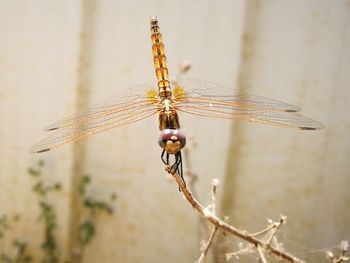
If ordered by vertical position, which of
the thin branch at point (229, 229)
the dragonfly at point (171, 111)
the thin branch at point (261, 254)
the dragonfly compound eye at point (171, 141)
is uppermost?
the dragonfly at point (171, 111)

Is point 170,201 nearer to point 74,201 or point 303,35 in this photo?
point 74,201

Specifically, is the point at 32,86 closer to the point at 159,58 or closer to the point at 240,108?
the point at 159,58

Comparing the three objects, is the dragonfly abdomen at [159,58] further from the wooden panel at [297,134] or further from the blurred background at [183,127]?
the wooden panel at [297,134]

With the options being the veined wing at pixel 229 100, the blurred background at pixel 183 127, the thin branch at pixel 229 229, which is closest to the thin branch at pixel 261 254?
the thin branch at pixel 229 229

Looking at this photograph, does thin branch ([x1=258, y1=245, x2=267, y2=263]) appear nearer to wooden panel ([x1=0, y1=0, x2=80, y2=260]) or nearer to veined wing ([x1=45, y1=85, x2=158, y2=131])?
veined wing ([x1=45, y1=85, x2=158, y2=131])

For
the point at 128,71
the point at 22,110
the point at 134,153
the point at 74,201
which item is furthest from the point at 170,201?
the point at 22,110

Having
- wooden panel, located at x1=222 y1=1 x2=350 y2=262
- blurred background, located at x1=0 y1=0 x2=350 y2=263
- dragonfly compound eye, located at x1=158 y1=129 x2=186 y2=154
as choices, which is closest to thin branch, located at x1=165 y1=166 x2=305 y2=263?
dragonfly compound eye, located at x1=158 y1=129 x2=186 y2=154
